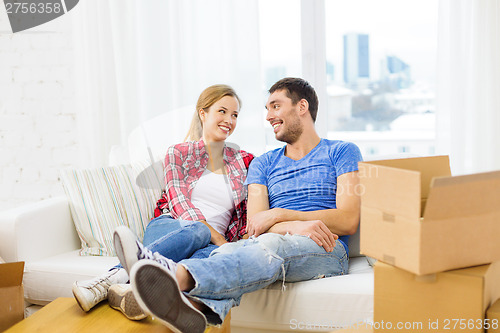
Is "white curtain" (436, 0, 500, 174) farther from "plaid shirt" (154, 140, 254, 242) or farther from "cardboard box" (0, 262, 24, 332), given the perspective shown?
"cardboard box" (0, 262, 24, 332)

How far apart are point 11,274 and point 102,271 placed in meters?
0.37

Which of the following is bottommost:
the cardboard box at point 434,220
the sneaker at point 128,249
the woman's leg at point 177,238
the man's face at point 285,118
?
the woman's leg at point 177,238

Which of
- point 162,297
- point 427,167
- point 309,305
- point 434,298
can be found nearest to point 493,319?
point 434,298

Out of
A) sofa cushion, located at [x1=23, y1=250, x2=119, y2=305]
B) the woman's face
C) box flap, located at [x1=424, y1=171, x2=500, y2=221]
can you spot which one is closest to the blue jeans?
sofa cushion, located at [x1=23, y1=250, x2=119, y2=305]

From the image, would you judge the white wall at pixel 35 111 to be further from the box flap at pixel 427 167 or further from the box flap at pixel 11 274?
the box flap at pixel 427 167

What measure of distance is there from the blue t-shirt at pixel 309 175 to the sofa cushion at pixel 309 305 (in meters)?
0.30

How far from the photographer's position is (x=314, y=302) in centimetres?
160

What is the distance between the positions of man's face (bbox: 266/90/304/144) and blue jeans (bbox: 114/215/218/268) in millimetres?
516

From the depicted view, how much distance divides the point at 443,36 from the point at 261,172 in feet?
4.12

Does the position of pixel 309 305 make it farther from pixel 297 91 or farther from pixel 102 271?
pixel 297 91

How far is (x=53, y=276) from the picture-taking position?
1850 millimetres

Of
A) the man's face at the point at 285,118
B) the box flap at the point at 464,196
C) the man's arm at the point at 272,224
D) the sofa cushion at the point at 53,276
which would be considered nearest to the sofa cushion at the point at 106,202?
the sofa cushion at the point at 53,276

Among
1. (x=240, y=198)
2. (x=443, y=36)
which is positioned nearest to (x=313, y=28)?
(x=443, y=36)

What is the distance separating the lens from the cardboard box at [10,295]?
1469mm
